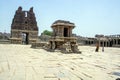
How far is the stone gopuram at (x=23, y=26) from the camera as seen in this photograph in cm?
4456

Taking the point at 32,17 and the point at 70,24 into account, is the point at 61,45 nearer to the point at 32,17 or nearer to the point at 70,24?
the point at 70,24

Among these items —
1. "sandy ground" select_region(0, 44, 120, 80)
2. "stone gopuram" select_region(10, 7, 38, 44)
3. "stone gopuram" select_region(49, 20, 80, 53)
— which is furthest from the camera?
"stone gopuram" select_region(10, 7, 38, 44)

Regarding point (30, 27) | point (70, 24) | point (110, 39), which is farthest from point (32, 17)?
point (70, 24)

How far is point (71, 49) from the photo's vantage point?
1853cm

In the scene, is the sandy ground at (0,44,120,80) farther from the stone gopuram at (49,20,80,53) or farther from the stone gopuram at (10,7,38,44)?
the stone gopuram at (10,7,38,44)

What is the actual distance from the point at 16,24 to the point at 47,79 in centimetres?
4122

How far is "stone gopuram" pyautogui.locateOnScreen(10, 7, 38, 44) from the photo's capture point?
4456 cm

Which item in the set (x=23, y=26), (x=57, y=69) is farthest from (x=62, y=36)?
(x=23, y=26)

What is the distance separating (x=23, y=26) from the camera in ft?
150

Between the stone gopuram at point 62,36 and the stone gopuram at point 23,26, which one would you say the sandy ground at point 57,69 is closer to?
the stone gopuram at point 62,36

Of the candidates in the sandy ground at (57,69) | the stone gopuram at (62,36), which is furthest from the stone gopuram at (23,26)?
the sandy ground at (57,69)

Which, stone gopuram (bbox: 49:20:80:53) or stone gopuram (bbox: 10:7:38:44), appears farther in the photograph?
stone gopuram (bbox: 10:7:38:44)

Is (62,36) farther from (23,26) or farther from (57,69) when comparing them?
(23,26)

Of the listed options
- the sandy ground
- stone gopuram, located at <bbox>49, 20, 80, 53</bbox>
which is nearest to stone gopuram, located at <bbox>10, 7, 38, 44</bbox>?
stone gopuram, located at <bbox>49, 20, 80, 53</bbox>
